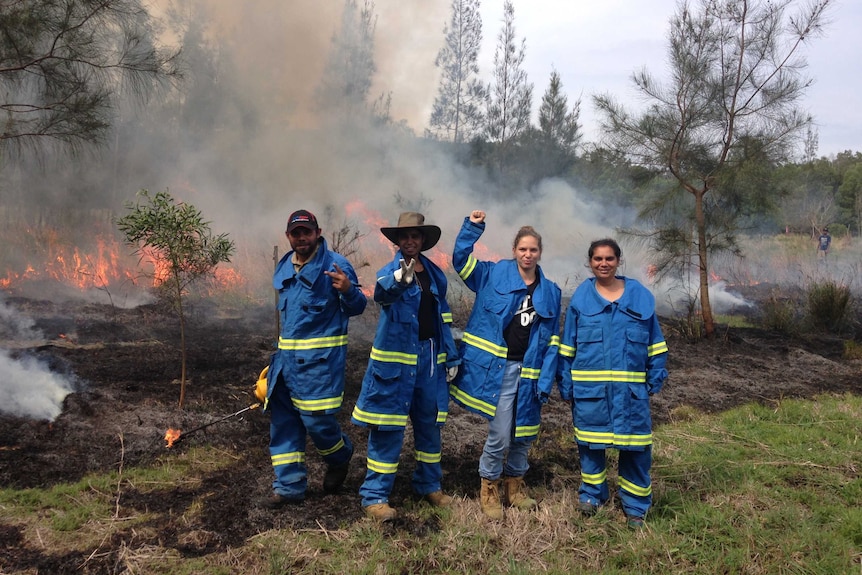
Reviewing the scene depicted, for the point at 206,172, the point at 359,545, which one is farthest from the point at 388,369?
the point at 206,172

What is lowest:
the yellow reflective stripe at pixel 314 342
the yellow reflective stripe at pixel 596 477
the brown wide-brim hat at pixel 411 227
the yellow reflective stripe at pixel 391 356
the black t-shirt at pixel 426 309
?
the yellow reflective stripe at pixel 596 477

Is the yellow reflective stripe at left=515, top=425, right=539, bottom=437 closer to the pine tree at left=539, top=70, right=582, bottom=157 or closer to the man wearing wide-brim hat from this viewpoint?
the man wearing wide-brim hat

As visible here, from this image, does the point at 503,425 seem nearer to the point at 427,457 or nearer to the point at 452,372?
the point at 452,372

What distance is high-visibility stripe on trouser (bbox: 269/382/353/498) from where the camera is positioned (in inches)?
150

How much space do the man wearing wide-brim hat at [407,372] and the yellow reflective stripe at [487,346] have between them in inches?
5.5

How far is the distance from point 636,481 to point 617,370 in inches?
29.0

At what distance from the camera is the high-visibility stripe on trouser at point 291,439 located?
12.5 feet

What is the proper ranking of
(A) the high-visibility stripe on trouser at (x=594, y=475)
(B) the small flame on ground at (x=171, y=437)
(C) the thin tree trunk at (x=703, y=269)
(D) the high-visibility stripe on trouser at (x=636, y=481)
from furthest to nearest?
(C) the thin tree trunk at (x=703, y=269), (B) the small flame on ground at (x=171, y=437), (A) the high-visibility stripe on trouser at (x=594, y=475), (D) the high-visibility stripe on trouser at (x=636, y=481)

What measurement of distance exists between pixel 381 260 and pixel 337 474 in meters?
11.3

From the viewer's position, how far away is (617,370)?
11.3 ft

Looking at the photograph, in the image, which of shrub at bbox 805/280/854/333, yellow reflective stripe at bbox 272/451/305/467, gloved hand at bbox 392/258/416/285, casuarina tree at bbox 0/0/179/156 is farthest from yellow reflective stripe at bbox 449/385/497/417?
shrub at bbox 805/280/854/333

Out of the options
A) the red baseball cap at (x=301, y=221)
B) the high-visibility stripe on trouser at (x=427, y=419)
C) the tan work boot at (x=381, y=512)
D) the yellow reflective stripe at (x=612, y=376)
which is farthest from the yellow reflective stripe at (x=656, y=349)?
the red baseball cap at (x=301, y=221)

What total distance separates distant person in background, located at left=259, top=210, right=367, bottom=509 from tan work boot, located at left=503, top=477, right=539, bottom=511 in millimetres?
1213

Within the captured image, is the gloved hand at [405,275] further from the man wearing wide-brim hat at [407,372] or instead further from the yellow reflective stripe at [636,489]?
the yellow reflective stripe at [636,489]
